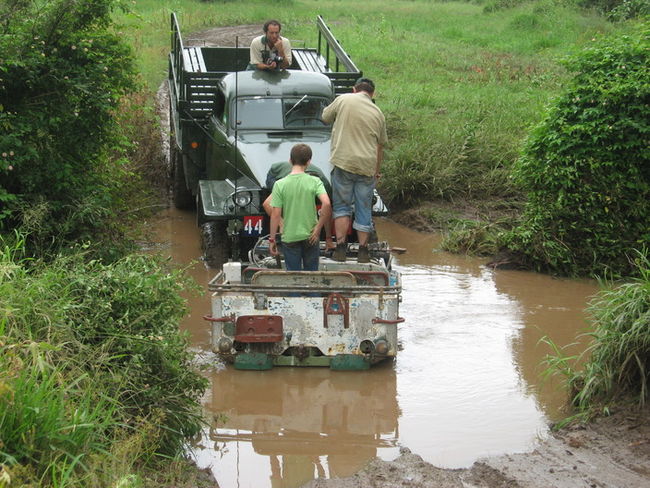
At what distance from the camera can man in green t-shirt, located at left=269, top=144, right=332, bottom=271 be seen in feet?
25.6

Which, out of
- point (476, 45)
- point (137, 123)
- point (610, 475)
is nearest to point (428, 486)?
point (610, 475)

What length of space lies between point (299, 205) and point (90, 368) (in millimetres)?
2743

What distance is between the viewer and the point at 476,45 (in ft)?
82.9

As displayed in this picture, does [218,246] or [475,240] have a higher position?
[218,246]

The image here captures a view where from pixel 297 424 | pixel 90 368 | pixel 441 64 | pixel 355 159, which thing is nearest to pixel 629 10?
pixel 441 64

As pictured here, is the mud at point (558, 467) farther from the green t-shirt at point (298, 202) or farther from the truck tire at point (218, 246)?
the truck tire at point (218, 246)

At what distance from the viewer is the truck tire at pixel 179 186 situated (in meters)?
13.0

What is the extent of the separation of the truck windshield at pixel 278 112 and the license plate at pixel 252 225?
5.07ft

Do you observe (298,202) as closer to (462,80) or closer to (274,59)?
(274,59)

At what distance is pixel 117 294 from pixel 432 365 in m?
3.08

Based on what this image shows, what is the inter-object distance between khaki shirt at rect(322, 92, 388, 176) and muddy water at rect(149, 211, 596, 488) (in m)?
1.61

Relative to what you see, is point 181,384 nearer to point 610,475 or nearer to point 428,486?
point 428,486

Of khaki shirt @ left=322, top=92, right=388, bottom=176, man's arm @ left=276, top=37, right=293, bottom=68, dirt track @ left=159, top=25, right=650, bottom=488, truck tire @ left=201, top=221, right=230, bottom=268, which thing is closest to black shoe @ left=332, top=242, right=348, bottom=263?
khaki shirt @ left=322, top=92, right=388, bottom=176

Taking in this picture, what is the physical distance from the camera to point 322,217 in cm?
785
